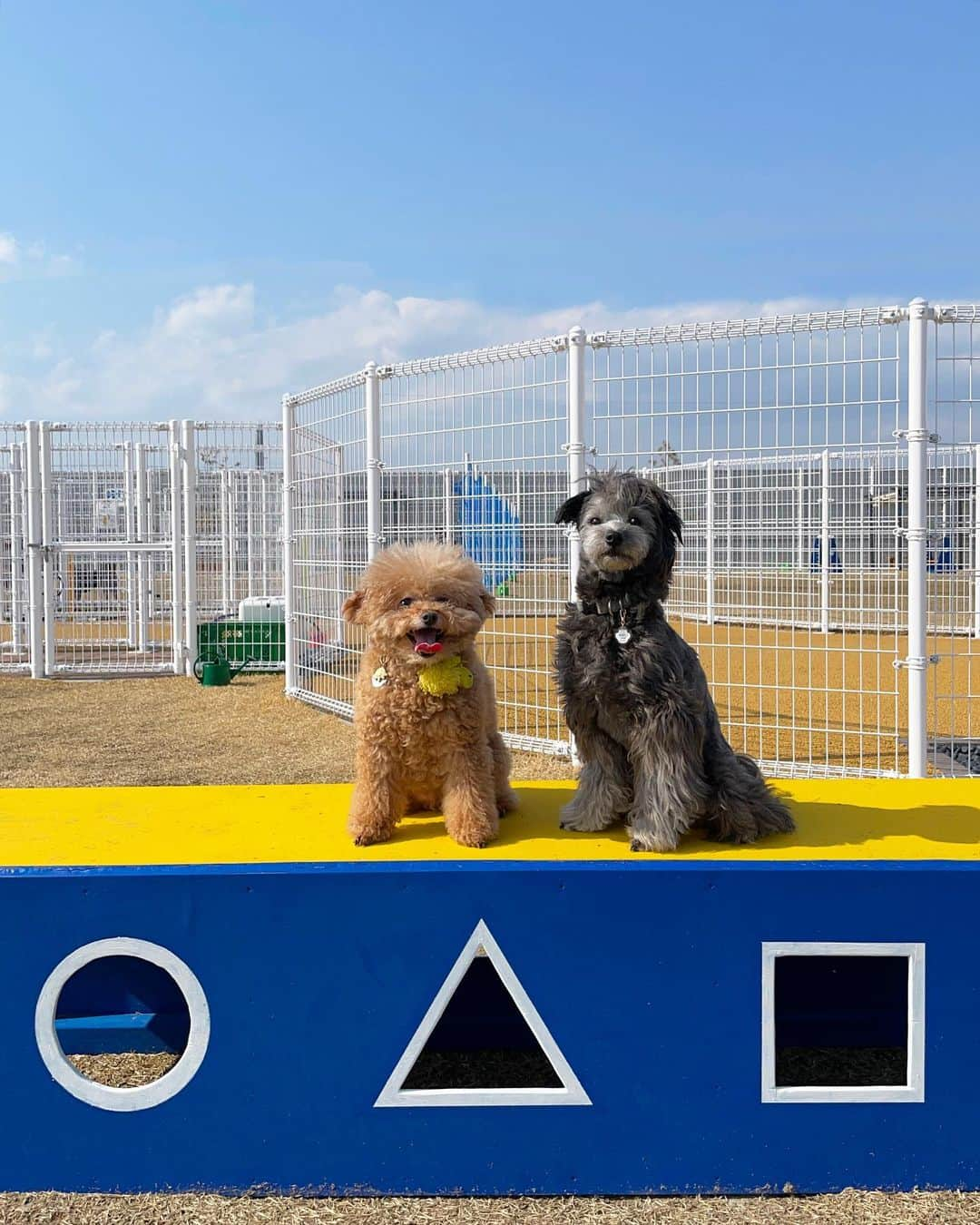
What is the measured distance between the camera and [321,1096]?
96.2 inches

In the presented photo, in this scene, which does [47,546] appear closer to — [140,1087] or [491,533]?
[491,533]

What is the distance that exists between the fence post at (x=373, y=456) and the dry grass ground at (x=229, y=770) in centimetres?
165

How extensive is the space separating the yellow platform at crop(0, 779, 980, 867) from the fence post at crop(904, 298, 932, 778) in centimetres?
232

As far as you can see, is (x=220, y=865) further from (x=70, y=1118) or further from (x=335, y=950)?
(x=70, y=1118)

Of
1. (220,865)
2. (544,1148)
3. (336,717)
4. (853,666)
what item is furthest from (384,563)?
(853,666)

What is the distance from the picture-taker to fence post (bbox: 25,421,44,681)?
39.7 ft

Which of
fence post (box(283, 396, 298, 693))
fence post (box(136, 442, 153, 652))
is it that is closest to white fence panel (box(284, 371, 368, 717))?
fence post (box(283, 396, 298, 693))

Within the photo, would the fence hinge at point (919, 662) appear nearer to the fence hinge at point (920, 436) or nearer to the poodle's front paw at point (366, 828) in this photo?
the fence hinge at point (920, 436)

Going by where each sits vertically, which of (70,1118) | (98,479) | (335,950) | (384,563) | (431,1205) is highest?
(98,479)

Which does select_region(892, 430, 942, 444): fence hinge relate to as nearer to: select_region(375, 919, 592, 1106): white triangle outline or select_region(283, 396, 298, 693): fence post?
select_region(375, 919, 592, 1106): white triangle outline

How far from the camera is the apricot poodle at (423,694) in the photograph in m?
2.65

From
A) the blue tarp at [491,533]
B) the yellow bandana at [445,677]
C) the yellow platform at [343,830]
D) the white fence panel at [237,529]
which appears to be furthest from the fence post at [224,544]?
the yellow bandana at [445,677]

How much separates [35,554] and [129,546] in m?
1.17

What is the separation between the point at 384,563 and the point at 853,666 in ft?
36.6
